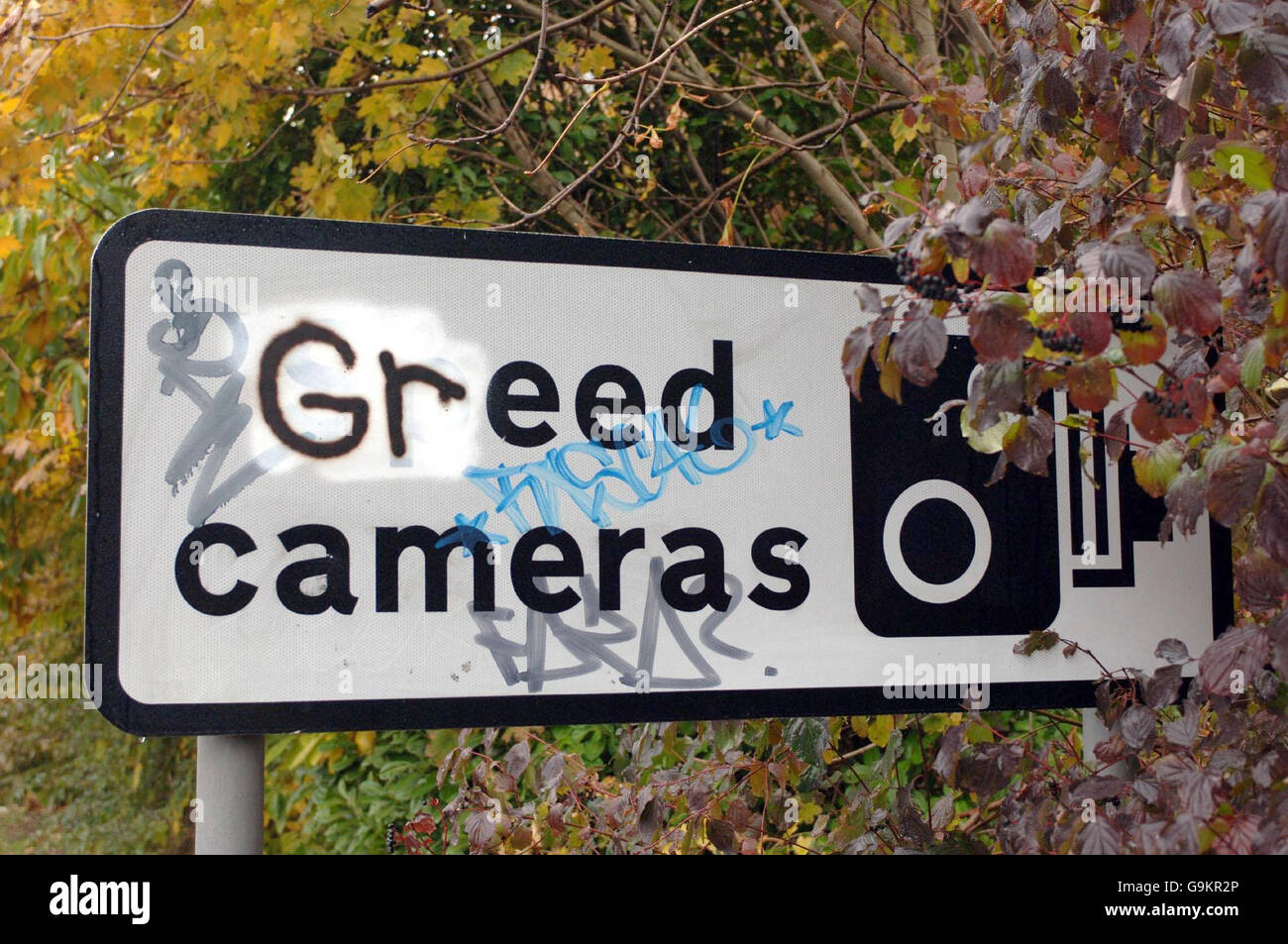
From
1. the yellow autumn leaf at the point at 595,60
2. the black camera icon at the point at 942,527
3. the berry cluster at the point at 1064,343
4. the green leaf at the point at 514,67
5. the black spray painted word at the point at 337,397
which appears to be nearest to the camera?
the berry cluster at the point at 1064,343

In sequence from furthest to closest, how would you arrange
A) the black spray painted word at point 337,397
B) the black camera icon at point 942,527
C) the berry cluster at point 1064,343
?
the black camera icon at point 942,527 < the black spray painted word at point 337,397 < the berry cluster at point 1064,343

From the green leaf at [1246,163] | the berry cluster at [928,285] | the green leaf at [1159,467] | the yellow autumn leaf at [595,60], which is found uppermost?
the yellow autumn leaf at [595,60]

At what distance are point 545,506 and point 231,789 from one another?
53 centimetres

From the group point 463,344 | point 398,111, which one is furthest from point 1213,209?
point 398,111

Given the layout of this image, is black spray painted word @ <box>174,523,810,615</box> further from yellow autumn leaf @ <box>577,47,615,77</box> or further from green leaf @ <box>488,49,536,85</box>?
green leaf @ <box>488,49,536,85</box>

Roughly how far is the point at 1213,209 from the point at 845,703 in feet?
2.65

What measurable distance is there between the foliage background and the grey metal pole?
73 centimetres

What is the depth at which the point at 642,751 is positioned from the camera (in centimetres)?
262

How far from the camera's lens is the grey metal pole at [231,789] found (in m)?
1.51

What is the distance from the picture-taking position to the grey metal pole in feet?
4.96

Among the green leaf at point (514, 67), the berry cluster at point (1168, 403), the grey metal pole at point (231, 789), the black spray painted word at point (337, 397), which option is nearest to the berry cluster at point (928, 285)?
the berry cluster at point (1168, 403)

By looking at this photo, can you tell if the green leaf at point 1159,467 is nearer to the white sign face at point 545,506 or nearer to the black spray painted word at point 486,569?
the white sign face at point 545,506

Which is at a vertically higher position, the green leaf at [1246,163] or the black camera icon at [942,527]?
the green leaf at [1246,163]

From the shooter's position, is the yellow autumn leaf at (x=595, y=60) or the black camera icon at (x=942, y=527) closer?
the black camera icon at (x=942, y=527)
